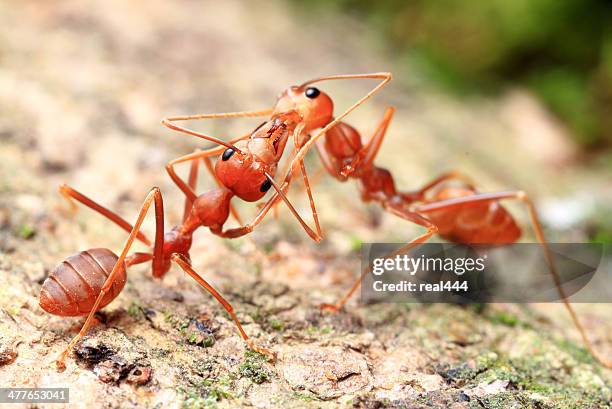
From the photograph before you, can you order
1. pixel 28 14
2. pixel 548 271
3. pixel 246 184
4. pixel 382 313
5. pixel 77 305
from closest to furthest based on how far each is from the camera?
pixel 77 305
pixel 246 184
pixel 382 313
pixel 548 271
pixel 28 14

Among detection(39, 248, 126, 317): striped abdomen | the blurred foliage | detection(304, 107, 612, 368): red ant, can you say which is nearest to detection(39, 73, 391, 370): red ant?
detection(39, 248, 126, 317): striped abdomen

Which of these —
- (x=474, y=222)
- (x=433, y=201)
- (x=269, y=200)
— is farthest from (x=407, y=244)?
(x=269, y=200)

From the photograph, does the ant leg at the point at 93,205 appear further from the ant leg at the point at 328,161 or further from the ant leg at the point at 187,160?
the ant leg at the point at 328,161

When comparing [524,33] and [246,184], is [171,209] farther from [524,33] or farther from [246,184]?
[524,33]

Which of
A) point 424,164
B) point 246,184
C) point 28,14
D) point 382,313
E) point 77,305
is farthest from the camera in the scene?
point 28,14

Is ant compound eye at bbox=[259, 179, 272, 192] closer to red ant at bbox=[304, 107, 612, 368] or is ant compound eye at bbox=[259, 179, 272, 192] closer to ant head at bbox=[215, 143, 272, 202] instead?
ant head at bbox=[215, 143, 272, 202]

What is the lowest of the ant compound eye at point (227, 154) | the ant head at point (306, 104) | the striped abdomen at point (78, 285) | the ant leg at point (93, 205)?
the striped abdomen at point (78, 285)

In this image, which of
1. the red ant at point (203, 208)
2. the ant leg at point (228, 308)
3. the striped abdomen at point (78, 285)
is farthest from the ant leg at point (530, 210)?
the striped abdomen at point (78, 285)

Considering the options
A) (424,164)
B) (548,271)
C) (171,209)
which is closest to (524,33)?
(424,164)
